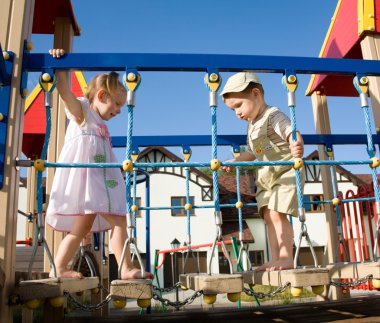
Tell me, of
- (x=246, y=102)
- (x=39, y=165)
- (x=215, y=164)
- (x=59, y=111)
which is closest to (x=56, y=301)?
(x=39, y=165)

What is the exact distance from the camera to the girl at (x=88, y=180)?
2.32m

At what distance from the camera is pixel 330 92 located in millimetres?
5320

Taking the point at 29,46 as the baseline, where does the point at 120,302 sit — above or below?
below

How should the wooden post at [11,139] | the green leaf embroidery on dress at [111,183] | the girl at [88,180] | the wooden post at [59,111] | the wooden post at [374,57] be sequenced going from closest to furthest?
the wooden post at [11,139] < the girl at [88,180] < the green leaf embroidery on dress at [111,183] < the wooden post at [374,57] < the wooden post at [59,111]

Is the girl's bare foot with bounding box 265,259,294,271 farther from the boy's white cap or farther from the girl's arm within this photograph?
the girl's arm

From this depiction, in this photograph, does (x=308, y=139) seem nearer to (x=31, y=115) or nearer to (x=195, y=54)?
(x=195, y=54)

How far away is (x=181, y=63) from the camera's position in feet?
7.29

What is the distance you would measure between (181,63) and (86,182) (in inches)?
35.9

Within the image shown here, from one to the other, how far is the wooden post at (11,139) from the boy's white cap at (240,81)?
4.29ft

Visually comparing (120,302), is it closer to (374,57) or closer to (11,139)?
(11,139)

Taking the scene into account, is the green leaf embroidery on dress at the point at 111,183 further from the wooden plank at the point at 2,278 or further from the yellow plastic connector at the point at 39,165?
the wooden plank at the point at 2,278

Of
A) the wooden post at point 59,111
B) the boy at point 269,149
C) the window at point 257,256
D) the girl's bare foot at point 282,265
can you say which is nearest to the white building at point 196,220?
the window at point 257,256

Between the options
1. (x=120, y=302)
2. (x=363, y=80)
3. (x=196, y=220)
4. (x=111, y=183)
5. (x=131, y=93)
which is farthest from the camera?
(x=196, y=220)

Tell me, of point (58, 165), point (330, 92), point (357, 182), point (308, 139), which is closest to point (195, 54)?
point (58, 165)
